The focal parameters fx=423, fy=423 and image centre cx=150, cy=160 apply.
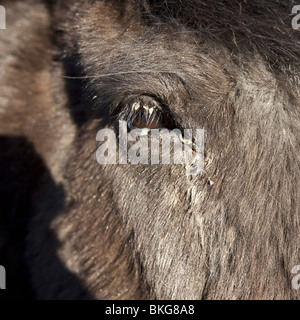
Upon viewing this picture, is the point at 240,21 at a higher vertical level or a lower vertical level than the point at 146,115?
higher

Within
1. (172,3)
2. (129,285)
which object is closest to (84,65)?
(172,3)

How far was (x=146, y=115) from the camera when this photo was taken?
0.90 meters

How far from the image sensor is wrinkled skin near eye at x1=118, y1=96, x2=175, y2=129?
2.93ft

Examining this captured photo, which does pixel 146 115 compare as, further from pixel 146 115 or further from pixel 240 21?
pixel 240 21

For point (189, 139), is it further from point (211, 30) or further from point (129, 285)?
point (129, 285)

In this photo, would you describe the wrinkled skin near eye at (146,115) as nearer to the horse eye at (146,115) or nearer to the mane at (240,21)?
the horse eye at (146,115)

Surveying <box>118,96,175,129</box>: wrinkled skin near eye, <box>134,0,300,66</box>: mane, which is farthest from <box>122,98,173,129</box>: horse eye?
<box>134,0,300,66</box>: mane

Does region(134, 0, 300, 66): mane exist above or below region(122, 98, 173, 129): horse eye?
above

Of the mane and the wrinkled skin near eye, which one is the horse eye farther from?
the mane

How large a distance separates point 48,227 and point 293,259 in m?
0.56

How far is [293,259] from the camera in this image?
881 mm

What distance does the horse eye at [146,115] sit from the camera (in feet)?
2.93

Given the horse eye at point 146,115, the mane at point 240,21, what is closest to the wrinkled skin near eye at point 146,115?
the horse eye at point 146,115

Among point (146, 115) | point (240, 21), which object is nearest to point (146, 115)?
point (146, 115)
